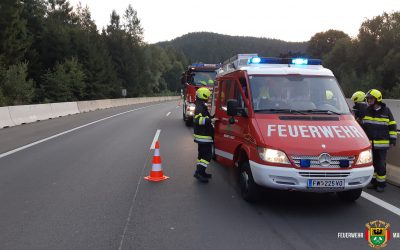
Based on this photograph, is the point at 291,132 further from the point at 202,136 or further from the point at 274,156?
the point at 202,136

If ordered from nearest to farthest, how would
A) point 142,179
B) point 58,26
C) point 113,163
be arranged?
point 142,179
point 113,163
point 58,26

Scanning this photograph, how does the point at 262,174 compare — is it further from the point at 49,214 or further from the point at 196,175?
the point at 49,214

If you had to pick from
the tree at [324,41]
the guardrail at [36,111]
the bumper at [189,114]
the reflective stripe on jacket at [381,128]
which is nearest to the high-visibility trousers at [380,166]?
the reflective stripe on jacket at [381,128]

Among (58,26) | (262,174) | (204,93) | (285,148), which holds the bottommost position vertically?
(262,174)

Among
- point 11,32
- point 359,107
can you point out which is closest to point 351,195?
point 359,107

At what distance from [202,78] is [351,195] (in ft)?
42.5

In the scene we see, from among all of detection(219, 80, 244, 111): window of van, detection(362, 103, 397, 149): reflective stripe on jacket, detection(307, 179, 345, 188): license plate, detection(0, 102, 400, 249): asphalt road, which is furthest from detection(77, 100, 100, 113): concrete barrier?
detection(307, 179, 345, 188): license plate

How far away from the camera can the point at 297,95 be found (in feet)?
22.5

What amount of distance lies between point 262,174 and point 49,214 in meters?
2.97

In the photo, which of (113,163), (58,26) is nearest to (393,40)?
(58,26)

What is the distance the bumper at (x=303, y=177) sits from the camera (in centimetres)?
566

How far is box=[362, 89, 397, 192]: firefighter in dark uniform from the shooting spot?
7238 millimetres

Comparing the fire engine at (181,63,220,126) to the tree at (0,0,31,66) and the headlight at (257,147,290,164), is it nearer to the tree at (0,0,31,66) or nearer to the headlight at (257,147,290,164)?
the headlight at (257,147,290,164)

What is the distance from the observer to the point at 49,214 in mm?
5789
